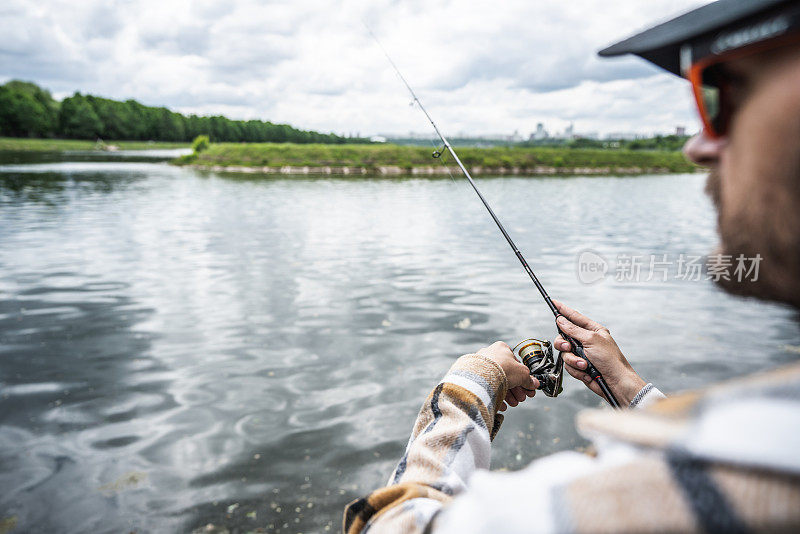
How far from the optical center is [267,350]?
6.87 metres

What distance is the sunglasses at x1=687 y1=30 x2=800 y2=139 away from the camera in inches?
38.8

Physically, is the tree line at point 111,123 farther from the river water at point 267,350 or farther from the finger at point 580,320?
the finger at point 580,320

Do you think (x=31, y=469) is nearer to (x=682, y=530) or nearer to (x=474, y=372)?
(x=474, y=372)

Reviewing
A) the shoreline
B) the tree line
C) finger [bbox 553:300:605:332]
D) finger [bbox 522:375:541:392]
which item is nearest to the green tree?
the tree line

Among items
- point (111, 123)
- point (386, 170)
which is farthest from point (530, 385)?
point (111, 123)

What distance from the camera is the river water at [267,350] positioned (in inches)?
166

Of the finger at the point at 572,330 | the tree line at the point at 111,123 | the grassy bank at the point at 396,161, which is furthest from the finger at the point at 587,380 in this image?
the tree line at the point at 111,123

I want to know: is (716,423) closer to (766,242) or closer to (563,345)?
(766,242)

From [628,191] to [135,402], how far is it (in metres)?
36.5

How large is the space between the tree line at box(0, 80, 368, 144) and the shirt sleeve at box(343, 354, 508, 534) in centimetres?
10571

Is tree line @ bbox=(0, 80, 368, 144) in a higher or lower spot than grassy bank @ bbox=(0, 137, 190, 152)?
higher

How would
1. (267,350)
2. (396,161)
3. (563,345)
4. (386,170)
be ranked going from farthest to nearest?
(396,161)
(386,170)
(267,350)
(563,345)

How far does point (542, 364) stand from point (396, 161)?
185 feet

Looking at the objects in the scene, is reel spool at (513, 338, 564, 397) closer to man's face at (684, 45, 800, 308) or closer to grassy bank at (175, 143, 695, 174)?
man's face at (684, 45, 800, 308)
